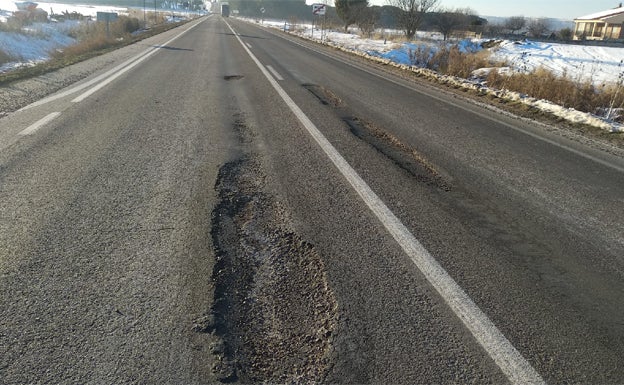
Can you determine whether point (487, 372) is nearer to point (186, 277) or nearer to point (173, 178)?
point (186, 277)

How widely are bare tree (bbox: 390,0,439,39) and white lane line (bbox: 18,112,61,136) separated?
28.8 meters

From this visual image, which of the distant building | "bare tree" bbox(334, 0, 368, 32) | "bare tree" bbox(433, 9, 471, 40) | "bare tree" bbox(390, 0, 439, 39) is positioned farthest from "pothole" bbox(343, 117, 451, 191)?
the distant building

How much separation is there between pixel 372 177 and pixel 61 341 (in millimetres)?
3039

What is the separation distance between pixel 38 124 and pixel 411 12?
29.7 m

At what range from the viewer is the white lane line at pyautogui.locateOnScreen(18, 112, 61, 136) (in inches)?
200

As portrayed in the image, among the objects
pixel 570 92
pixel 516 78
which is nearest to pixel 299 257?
pixel 570 92

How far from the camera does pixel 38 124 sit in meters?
5.43

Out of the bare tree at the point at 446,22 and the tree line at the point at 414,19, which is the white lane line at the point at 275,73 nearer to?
the tree line at the point at 414,19

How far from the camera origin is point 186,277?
2.46 m

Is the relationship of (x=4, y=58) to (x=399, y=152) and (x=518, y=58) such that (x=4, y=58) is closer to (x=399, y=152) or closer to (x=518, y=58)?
(x=399, y=152)

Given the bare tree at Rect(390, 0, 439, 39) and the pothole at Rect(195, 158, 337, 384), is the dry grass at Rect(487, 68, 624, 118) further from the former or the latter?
the bare tree at Rect(390, 0, 439, 39)

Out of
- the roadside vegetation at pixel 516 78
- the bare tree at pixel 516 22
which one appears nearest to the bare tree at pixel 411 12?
the roadside vegetation at pixel 516 78

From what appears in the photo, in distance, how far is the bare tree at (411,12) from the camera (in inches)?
1170

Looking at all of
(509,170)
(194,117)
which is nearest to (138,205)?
(194,117)
